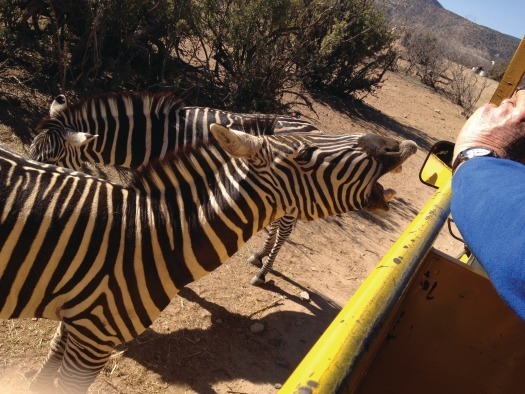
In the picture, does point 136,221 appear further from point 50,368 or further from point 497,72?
point 497,72

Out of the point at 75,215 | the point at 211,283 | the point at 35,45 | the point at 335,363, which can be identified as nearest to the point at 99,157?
the point at 211,283

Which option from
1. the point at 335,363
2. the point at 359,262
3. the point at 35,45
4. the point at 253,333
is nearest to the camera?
the point at 335,363

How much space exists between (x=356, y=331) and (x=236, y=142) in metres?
1.28

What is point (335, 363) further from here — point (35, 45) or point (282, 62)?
point (282, 62)

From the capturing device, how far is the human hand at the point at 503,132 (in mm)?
1160

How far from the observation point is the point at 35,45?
5586 mm

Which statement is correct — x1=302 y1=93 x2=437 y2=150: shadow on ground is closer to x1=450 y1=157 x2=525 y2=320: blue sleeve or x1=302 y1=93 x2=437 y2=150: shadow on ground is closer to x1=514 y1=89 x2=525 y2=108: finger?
x1=514 y1=89 x2=525 y2=108: finger

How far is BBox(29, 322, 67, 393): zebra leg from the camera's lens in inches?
93.4

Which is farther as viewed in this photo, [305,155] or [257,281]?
[257,281]

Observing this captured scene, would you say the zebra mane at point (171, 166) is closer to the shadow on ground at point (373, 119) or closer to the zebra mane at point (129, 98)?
the zebra mane at point (129, 98)

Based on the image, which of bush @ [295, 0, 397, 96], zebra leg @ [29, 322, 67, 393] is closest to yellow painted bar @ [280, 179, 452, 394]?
zebra leg @ [29, 322, 67, 393]

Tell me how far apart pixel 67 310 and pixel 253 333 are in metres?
1.83

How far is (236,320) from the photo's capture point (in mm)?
3537

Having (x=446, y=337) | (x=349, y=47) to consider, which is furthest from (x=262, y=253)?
(x=349, y=47)
